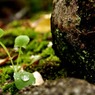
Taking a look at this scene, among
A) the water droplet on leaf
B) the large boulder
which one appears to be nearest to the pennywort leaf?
the water droplet on leaf

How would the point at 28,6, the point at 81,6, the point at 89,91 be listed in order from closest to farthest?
1. the point at 89,91
2. the point at 81,6
3. the point at 28,6

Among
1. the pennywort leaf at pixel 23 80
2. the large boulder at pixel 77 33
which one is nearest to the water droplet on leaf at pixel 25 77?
the pennywort leaf at pixel 23 80

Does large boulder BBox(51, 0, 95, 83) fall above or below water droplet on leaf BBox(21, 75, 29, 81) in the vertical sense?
above

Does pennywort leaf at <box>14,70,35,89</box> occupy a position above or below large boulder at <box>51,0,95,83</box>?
below

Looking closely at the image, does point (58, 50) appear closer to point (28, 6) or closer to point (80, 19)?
point (80, 19)

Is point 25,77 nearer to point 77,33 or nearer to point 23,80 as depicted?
point 23,80

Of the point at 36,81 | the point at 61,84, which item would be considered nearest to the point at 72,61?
the point at 36,81

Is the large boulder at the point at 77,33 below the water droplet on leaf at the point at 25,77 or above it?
above

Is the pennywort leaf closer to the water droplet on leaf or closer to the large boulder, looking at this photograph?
the water droplet on leaf

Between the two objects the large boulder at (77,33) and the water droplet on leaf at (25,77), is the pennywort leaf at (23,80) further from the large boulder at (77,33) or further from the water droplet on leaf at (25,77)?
the large boulder at (77,33)
